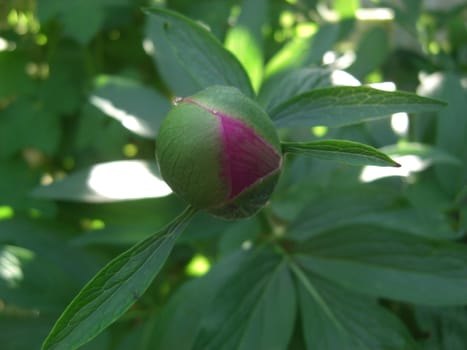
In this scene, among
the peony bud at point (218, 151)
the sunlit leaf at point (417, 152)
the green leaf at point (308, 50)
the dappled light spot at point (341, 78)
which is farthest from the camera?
the green leaf at point (308, 50)

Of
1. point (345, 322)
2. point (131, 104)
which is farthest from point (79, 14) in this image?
point (345, 322)

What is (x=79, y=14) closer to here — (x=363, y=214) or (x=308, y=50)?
(x=308, y=50)

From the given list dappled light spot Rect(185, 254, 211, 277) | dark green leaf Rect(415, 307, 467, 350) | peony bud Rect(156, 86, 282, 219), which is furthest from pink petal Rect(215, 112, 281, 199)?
dappled light spot Rect(185, 254, 211, 277)

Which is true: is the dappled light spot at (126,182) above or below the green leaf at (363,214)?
above

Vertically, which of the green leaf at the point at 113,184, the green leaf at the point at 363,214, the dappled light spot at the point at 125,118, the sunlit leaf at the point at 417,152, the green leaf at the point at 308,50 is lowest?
the green leaf at the point at 363,214

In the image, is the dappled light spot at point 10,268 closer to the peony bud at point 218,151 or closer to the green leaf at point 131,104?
the green leaf at point 131,104

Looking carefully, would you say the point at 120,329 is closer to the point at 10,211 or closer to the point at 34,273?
the point at 34,273

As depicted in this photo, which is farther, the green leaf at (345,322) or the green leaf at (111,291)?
the green leaf at (345,322)

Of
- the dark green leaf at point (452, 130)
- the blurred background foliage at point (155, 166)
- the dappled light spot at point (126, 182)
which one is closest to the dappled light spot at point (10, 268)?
the blurred background foliage at point (155, 166)
